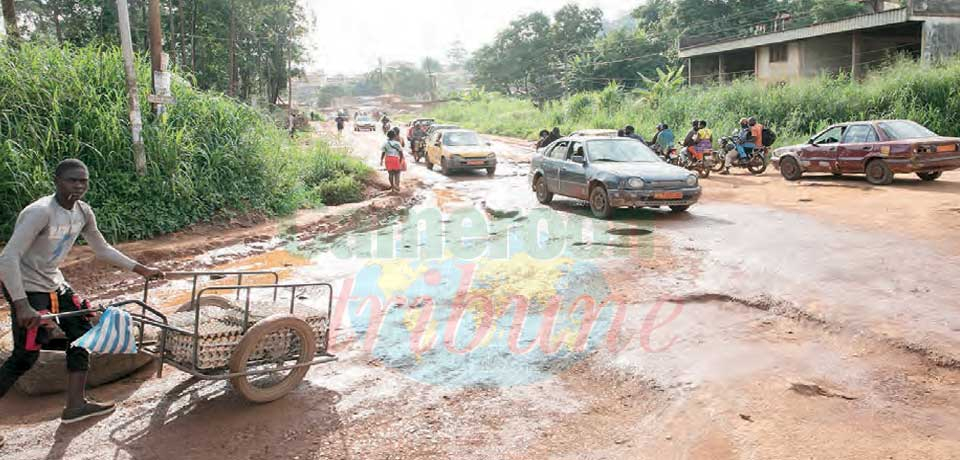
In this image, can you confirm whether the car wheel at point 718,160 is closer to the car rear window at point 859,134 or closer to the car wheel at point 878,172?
the car rear window at point 859,134

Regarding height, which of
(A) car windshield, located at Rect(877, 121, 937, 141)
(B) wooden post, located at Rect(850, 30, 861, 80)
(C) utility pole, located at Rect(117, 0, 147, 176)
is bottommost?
(A) car windshield, located at Rect(877, 121, 937, 141)

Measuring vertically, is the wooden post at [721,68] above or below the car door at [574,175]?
above

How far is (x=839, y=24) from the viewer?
→ 24.1 metres

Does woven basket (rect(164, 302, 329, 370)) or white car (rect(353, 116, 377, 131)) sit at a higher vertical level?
white car (rect(353, 116, 377, 131))

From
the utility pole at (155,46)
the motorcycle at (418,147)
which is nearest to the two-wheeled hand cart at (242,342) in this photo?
the utility pole at (155,46)

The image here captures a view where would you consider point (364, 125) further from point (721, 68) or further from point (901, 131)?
point (901, 131)

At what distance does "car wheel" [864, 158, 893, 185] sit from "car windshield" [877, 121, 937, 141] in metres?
0.51

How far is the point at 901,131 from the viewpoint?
12664 mm

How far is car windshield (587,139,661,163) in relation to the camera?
1158cm

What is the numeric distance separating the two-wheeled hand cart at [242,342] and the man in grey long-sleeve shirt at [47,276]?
0.23m

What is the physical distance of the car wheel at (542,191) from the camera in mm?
13039

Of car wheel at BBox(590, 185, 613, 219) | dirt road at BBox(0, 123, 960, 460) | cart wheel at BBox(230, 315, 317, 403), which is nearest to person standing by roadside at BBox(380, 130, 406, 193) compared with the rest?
car wheel at BBox(590, 185, 613, 219)

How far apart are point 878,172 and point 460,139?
36.4ft

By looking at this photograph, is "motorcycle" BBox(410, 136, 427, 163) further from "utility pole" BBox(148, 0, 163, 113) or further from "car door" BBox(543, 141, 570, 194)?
"utility pole" BBox(148, 0, 163, 113)
